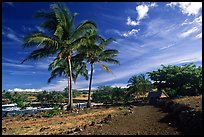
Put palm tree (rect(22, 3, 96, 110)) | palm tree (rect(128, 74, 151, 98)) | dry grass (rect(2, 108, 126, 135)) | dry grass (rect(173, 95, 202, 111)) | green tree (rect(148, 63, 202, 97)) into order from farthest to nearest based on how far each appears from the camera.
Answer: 1. palm tree (rect(128, 74, 151, 98))
2. green tree (rect(148, 63, 202, 97))
3. palm tree (rect(22, 3, 96, 110))
4. dry grass (rect(173, 95, 202, 111))
5. dry grass (rect(2, 108, 126, 135))

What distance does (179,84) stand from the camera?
28734mm

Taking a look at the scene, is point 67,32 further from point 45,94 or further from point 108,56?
point 45,94

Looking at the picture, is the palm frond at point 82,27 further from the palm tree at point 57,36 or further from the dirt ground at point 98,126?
the dirt ground at point 98,126

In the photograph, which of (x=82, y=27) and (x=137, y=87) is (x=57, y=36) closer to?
(x=82, y=27)

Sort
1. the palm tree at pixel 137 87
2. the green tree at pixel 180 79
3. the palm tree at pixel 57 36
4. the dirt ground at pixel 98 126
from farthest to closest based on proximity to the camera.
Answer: the palm tree at pixel 137 87 → the green tree at pixel 180 79 → the palm tree at pixel 57 36 → the dirt ground at pixel 98 126

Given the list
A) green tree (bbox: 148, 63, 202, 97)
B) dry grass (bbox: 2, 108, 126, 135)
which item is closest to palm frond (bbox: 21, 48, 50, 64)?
dry grass (bbox: 2, 108, 126, 135)

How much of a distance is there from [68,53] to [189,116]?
11051mm

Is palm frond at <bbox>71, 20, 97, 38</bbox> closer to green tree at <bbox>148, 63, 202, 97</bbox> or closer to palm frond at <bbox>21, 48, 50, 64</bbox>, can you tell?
palm frond at <bbox>21, 48, 50, 64</bbox>

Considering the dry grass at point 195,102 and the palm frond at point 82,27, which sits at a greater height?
the palm frond at point 82,27

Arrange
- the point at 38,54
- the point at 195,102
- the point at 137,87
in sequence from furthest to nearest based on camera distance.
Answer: the point at 137,87
the point at 38,54
the point at 195,102

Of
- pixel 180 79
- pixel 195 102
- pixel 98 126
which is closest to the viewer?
pixel 98 126

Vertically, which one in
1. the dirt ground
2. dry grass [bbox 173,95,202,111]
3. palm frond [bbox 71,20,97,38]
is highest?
palm frond [bbox 71,20,97,38]

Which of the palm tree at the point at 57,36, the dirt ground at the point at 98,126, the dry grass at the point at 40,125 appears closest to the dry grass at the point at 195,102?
the dirt ground at the point at 98,126

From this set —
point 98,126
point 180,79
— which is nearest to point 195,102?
point 98,126
